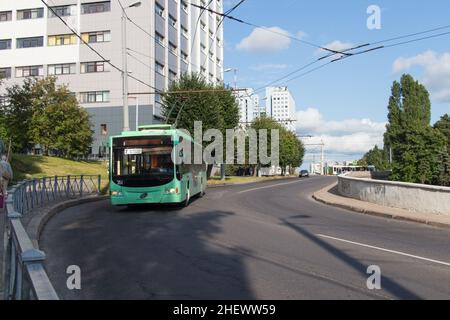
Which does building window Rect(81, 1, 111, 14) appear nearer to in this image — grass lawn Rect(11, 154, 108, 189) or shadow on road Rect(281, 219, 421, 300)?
grass lawn Rect(11, 154, 108, 189)

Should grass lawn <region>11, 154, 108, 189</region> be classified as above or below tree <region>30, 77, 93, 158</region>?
below

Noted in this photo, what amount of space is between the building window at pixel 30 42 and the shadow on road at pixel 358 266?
178 ft

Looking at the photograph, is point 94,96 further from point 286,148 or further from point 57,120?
point 286,148

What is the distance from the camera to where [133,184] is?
16234 mm

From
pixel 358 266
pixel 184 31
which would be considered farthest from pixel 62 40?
pixel 358 266

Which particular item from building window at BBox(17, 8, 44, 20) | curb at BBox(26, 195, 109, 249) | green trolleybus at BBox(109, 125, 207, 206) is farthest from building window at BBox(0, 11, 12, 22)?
green trolleybus at BBox(109, 125, 207, 206)

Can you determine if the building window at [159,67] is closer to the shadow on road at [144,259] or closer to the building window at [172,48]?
the building window at [172,48]

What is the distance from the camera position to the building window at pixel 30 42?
5812cm

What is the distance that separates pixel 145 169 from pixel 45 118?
31.9m

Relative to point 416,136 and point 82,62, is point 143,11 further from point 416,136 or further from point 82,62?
point 416,136

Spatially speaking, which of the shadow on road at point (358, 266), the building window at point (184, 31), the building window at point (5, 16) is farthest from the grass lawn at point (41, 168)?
the building window at point (184, 31)

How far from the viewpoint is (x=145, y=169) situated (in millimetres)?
16438

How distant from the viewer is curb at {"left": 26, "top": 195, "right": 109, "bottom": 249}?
10.3 meters

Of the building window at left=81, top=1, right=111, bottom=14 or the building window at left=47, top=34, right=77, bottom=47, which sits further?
the building window at left=47, top=34, right=77, bottom=47
